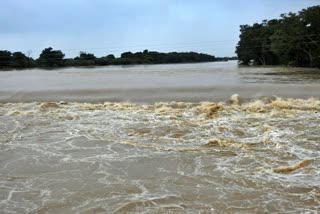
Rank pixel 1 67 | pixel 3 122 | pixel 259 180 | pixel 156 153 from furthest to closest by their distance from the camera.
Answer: pixel 1 67 < pixel 3 122 < pixel 156 153 < pixel 259 180

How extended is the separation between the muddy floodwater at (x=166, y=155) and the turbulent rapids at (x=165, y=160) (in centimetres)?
2

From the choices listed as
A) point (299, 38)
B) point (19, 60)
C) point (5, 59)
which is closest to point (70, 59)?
point (19, 60)

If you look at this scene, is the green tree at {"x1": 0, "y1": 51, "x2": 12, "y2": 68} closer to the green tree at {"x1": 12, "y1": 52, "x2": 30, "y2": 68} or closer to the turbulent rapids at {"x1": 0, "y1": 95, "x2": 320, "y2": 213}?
the green tree at {"x1": 12, "y1": 52, "x2": 30, "y2": 68}

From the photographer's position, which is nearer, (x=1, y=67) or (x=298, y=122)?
(x=298, y=122)

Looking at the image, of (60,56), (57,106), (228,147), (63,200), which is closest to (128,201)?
(63,200)

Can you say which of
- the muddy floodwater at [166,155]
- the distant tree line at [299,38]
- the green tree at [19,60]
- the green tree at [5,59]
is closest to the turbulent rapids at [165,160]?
the muddy floodwater at [166,155]

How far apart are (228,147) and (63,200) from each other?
3380mm

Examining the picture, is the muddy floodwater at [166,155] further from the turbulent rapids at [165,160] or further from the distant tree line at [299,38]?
the distant tree line at [299,38]

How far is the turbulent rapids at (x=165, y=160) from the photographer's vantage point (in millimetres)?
4609

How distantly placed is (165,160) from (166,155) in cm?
31

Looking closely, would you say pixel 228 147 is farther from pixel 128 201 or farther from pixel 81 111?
pixel 81 111

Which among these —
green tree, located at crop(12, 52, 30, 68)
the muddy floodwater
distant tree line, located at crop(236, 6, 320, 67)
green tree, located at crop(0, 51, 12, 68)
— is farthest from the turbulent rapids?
green tree, located at crop(12, 52, 30, 68)

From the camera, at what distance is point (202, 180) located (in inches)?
211

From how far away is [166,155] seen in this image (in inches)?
262
